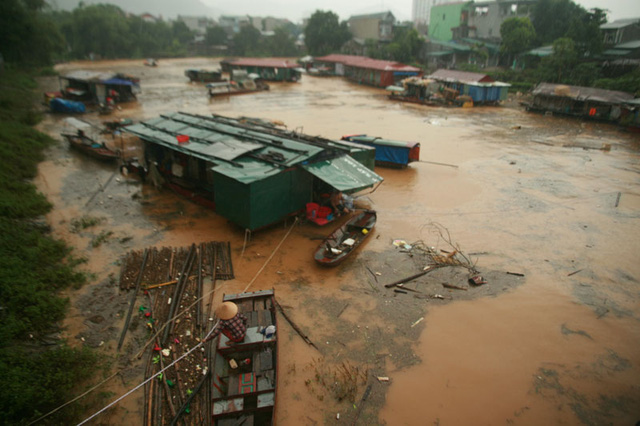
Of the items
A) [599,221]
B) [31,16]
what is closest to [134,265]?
[599,221]

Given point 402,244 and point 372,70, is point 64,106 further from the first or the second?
point 372,70

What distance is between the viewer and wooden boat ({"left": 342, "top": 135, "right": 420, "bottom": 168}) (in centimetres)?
1980

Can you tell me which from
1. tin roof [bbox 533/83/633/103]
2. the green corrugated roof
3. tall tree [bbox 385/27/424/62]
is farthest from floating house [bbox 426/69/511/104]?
the green corrugated roof

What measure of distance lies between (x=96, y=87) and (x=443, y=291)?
117 feet

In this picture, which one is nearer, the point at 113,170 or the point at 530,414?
the point at 530,414

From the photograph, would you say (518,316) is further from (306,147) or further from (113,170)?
(113,170)

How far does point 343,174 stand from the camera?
13.1 meters

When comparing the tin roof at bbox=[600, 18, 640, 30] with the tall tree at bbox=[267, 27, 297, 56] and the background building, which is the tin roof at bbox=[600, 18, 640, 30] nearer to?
the background building

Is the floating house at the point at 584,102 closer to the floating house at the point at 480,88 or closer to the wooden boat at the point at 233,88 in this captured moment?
the floating house at the point at 480,88

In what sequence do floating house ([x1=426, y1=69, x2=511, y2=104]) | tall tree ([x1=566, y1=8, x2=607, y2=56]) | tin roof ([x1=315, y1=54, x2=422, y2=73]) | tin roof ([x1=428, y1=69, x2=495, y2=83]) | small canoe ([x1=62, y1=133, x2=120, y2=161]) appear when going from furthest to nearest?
tin roof ([x1=315, y1=54, x2=422, y2=73])
tin roof ([x1=428, y1=69, x2=495, y2=83])
floating house ([x1=426, y1=69, x2=511, y2=104])
tall tree ([x1=566, y1=8, x2=607, y2=56])
small canoe ([x1=62, y1=133, x2=120, y2=161])

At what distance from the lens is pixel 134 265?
1066cm

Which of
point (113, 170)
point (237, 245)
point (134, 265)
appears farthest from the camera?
point (113, 170)

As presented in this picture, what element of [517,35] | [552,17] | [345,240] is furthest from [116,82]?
[552,17]

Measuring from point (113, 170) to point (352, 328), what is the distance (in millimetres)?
16114
